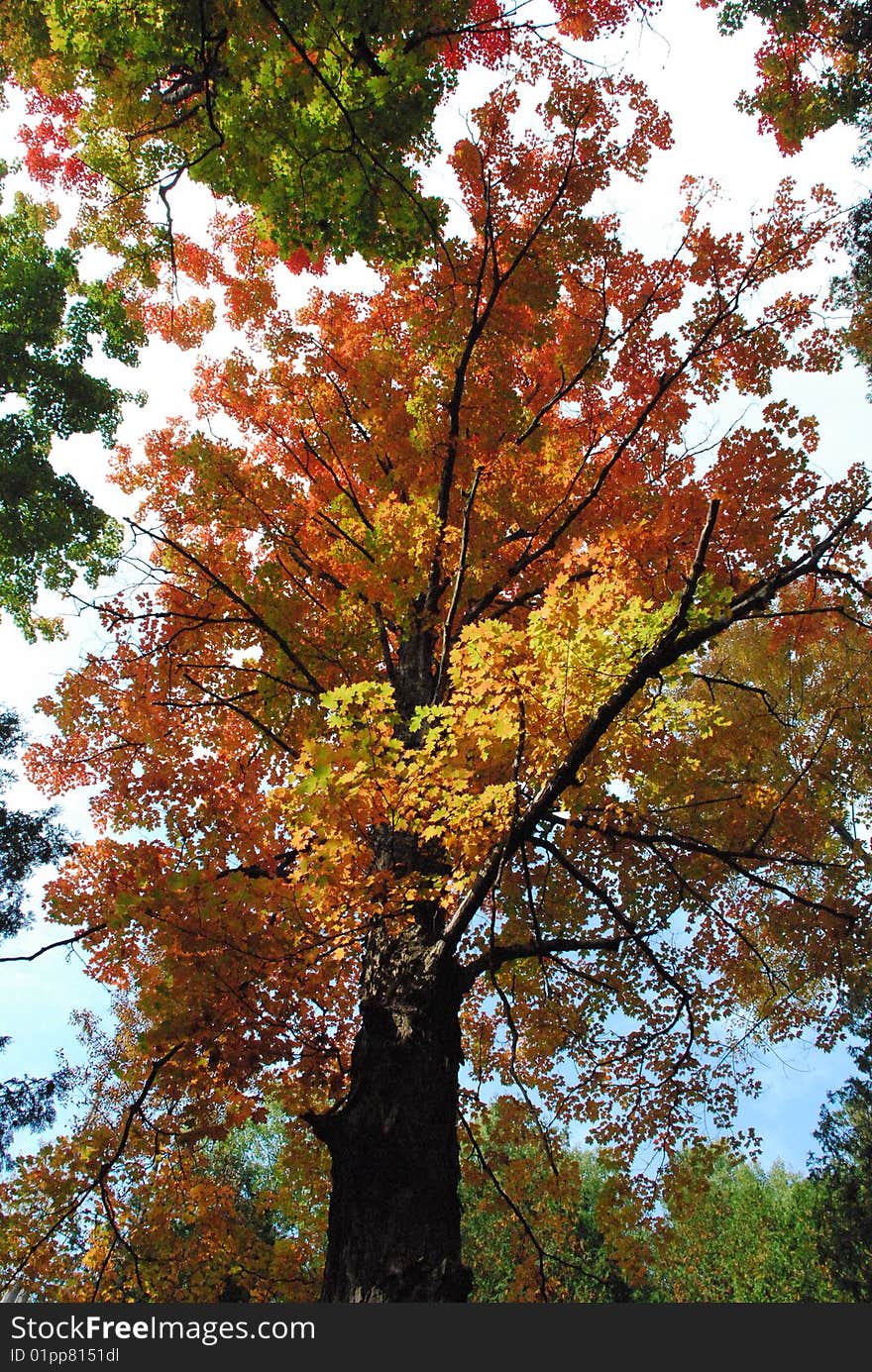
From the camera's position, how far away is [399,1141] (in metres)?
3.60

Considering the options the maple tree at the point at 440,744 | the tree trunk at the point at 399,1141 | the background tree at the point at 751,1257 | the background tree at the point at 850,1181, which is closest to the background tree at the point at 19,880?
the maple tree at the point at 440,744

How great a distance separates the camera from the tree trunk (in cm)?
321

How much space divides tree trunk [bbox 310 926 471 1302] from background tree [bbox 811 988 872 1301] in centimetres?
1156

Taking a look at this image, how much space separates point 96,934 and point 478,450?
5.01 meters

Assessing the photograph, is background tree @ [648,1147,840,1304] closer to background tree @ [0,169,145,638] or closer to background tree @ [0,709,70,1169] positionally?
background tree @ [0,709,70,1169]

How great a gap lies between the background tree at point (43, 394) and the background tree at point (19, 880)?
8.38ft

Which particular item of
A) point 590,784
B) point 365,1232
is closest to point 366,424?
point 590,784

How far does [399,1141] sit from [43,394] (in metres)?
12.1

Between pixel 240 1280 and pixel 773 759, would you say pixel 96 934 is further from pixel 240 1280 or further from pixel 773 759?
pixel 773 759

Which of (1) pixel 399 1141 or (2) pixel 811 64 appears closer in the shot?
(1) pixel 399 1141

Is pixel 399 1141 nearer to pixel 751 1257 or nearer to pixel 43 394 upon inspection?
pixel 43 394

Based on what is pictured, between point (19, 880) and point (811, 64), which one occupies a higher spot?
point (811, 64)

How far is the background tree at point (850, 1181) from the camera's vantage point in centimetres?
1284

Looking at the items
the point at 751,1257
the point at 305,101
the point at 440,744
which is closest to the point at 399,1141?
the point at 440,744
